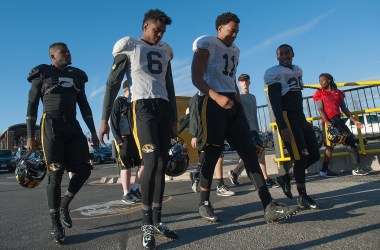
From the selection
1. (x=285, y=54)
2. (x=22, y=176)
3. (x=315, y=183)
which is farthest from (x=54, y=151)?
(x=315, y=183)

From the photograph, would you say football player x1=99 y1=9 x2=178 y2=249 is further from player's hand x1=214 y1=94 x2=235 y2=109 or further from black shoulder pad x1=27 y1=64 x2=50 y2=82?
black shoulder pad x1=27 y1=64 x2=50 y2=82

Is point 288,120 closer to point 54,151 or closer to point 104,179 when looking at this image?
point 54,151

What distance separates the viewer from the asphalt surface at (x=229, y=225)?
2811 millimetres

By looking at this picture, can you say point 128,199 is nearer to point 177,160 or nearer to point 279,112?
point 177,160

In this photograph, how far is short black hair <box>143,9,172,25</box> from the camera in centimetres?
342

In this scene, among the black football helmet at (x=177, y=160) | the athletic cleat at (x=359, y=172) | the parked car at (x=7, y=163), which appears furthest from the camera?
the parked car at (x=7, y=163)

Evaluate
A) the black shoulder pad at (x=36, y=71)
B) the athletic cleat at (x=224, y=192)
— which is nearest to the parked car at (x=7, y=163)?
the athletic cleat at (x=224, y=192)

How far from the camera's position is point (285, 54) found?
4340 millimetres

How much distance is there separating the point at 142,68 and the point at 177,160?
1.43 metres

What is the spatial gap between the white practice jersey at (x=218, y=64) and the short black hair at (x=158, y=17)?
0.39m

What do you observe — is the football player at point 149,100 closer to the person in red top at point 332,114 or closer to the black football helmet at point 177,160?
the black football helmet at point 177,160

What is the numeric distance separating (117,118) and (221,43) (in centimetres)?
235

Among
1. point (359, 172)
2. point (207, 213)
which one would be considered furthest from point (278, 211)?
point (359, 172)

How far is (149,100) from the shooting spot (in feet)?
10.8
